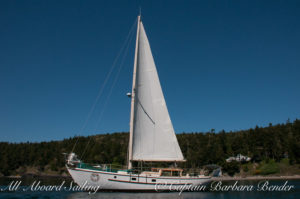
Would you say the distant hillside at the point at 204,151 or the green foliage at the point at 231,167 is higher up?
the distant hillside at the point at 204,151

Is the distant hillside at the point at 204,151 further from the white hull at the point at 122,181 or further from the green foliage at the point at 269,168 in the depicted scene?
the white hull at the point at 122,181

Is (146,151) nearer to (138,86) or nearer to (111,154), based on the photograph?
(138,86)

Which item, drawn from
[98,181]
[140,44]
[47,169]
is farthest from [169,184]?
[47,169]

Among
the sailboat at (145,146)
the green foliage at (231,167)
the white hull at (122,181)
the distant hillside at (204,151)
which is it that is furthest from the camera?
the distant hillside at (204,151)

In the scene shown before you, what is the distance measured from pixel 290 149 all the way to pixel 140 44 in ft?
211

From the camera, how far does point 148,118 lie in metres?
A: 28.7

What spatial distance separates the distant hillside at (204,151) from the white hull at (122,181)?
53467mm

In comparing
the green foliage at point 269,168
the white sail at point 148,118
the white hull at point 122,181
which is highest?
the white sail at point 148,118

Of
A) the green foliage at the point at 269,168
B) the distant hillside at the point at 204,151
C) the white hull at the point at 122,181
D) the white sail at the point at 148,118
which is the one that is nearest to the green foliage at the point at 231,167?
the distant hillside at the point at 204,151

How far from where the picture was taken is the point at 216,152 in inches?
3113

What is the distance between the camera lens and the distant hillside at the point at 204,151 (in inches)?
3068

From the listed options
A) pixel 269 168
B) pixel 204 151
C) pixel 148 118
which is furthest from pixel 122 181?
pixel 269 168

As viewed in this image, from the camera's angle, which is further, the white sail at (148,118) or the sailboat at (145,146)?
the white sail at (148,118)

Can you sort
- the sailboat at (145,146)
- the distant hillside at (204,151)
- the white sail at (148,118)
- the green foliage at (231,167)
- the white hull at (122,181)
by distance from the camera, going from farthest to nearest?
the distant hillside at (204,151) < the green foliage at (231,167) < the white sail at (148,118) < the sailboat at (145,146) < the white hull at (122,181)
